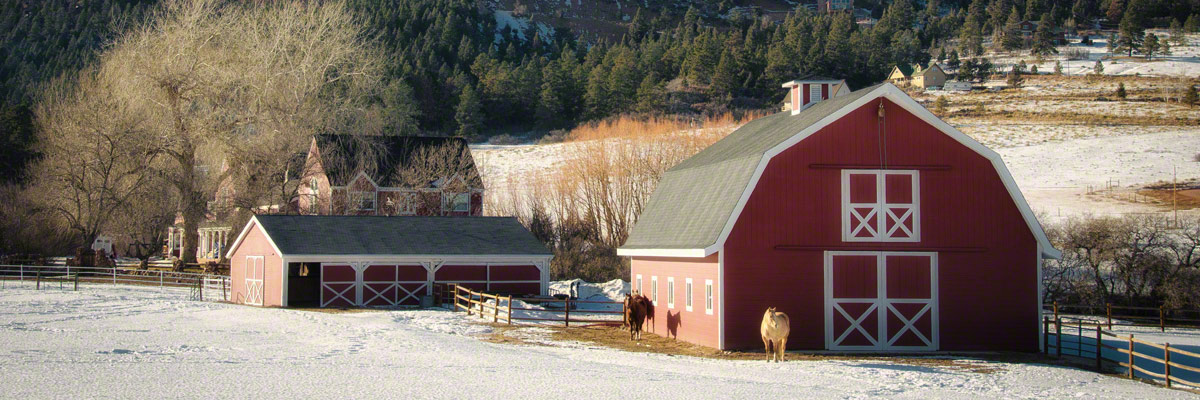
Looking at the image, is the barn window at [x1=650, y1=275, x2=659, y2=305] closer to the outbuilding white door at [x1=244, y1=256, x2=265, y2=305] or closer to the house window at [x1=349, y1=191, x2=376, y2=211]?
the outbuilding white door at [x1=244, y1=256, x2=265, y2=305]

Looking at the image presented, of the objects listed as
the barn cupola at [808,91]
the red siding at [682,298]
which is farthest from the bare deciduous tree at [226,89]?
the barn cupola at [808,91]

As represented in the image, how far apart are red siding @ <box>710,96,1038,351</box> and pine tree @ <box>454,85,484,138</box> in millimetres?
A: 83804

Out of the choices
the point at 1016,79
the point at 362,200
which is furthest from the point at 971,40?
the point at 362,200

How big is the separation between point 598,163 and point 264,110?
794 inches

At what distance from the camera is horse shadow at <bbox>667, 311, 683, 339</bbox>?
23.9 m

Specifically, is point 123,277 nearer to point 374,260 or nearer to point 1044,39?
point 374,260

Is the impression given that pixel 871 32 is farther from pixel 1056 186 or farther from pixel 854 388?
pixel 854 388

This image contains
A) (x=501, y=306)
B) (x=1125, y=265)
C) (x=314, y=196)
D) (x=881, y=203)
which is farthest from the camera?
(x=314, y=196)

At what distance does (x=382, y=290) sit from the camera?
35312mm

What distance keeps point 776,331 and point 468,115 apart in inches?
3423

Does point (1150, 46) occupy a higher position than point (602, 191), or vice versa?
point (1150, 46)

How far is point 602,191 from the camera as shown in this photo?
60.0 meters

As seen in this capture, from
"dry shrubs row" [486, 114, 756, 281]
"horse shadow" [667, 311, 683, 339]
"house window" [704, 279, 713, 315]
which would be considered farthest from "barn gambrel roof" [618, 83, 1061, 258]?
"dry shrubs row" [486, 114, 756, 281]

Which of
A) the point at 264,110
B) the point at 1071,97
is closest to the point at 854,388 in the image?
the point at 264,110
